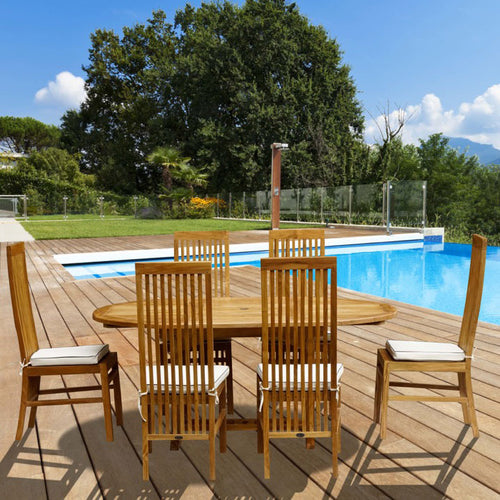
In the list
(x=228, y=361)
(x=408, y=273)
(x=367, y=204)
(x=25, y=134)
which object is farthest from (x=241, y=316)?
(x=25, y=134)

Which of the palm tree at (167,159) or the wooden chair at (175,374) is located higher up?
the palm tree at (167,159)

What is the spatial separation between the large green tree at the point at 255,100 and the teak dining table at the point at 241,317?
19.9 metres

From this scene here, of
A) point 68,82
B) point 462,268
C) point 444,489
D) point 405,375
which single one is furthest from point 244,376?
point 68,82

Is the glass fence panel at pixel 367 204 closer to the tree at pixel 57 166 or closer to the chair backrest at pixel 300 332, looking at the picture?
the chair backrest at pixel 300 332

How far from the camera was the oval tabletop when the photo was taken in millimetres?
2033

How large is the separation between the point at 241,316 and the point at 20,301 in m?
1.04

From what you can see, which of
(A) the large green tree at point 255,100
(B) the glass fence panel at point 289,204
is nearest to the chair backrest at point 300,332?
(B) the glass fence panel at point 289,204

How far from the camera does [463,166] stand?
1852 centimetres

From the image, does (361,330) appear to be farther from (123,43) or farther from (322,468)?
(123,43)

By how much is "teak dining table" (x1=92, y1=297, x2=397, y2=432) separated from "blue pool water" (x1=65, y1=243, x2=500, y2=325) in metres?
4.63

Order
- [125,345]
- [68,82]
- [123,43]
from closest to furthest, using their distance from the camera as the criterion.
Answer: [125,345] → [123,43] → [68,82]

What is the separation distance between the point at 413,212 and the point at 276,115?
11.4 m

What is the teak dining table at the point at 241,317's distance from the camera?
2.04 meters

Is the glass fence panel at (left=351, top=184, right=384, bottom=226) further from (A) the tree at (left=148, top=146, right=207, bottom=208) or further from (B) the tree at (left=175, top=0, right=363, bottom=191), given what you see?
(A) the tree at (left=148, top=146, right=207, bottom=208)
